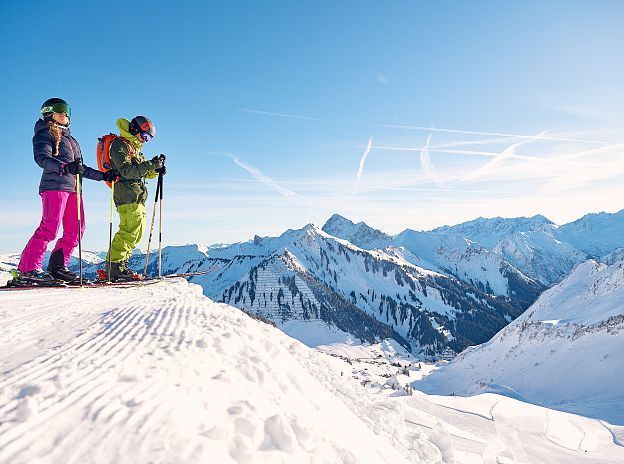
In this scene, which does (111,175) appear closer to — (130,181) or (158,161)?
(130,181)

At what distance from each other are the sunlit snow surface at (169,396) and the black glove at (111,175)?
363 cm

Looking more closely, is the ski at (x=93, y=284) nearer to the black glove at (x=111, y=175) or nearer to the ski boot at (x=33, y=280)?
the ski boot at (x=33, y=280)

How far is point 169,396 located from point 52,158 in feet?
28.1

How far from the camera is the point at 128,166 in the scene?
9.93 meters

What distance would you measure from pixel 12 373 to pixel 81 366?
57 cm

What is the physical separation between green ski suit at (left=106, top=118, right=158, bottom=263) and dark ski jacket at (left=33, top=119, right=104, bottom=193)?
91 centimetres

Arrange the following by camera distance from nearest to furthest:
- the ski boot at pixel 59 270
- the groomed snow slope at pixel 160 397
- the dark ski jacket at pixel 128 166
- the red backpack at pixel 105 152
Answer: the groomed snow slope at pixel 160 397
the dark ski jacket at pixel 128 166
the ski boot at pixel 59 270
the red backpack at pixel 105 152

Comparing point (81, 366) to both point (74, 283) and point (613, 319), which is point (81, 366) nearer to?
point (74, 283)

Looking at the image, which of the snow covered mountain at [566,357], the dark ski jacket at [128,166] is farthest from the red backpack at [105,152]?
Result: the snow covered mountain at [566,357]

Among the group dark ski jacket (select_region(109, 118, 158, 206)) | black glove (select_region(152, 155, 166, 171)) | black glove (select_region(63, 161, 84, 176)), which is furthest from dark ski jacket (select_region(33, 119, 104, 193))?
black glove (select_region(152, 155, 166, 171))

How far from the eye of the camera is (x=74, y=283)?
994cm

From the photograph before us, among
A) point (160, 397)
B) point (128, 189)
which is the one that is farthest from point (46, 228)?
point (160, 397)

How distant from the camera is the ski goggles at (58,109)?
9211 mm

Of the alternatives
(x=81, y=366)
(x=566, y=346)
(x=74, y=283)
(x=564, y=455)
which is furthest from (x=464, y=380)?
(x=81, y=366)
